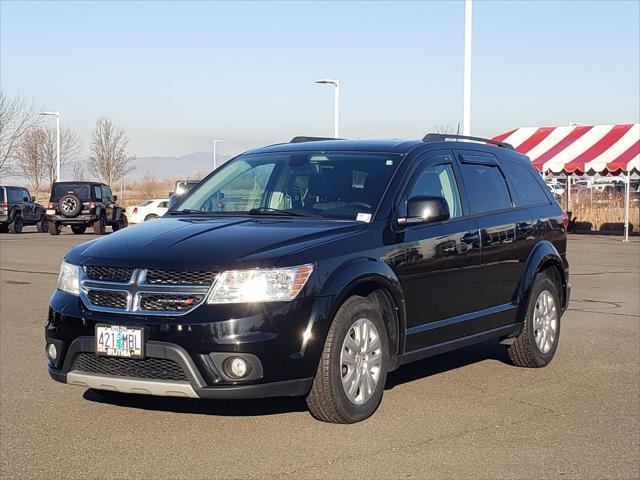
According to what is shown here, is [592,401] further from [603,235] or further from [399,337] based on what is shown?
[603,235]

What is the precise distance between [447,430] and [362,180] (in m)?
1.91

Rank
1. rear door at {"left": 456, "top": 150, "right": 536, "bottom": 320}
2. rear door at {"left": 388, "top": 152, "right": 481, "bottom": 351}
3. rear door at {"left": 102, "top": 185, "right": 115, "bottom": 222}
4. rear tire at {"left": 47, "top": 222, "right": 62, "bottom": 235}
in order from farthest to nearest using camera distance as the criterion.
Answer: rear door at {"left": 102, "top": 185, "right": 115, "bottom": 222}
rear tire at {"left": 47, "top": 222, "right": 62, "bottom": 235}
rear door at {"left": 456, "top": 150, "right": 536, "bottom": 320}
rear door at {"left": 388, "top": 152, "right": 481, "bottom": 351}

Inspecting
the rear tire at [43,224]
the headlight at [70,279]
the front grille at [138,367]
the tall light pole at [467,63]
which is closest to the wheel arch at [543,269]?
the front grille at [138,367]

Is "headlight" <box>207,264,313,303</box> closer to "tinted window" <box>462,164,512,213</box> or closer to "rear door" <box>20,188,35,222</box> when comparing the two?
"tinted window" <box>462,164,512,213</box>

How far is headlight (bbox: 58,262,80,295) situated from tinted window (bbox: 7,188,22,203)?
32.3 m

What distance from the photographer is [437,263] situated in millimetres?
7012

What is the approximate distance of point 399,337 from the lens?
6590 millimetres

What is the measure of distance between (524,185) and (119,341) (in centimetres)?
433

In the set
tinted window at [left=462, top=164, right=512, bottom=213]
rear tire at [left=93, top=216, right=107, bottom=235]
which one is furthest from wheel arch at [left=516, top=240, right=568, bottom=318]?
rear tire at [left=93, top=216, right=107, bottom=235]

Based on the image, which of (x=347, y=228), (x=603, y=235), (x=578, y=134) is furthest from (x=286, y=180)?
(x=603, y=235)

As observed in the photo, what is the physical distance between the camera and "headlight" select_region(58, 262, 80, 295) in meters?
6.07

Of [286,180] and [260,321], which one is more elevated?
[286,180]

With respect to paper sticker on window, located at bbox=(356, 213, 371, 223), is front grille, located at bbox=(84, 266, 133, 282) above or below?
below

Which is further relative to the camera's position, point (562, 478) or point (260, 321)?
point (260, 321)
